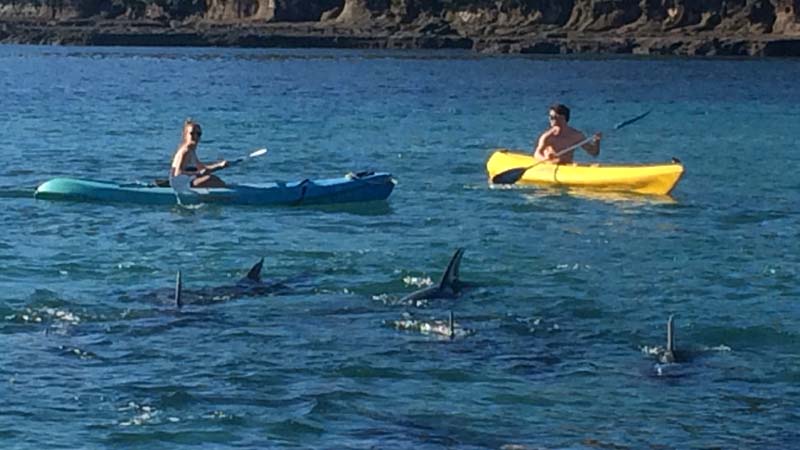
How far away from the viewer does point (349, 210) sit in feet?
84.0

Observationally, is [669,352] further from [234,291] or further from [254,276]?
[254,276]

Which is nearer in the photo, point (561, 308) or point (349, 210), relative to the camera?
point (561, 308)

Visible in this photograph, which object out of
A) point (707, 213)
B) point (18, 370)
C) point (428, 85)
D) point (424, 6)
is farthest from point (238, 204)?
point (424, 6)

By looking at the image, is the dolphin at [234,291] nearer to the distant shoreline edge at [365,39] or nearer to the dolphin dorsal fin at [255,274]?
the dolphin dorsal fin at [255,274]

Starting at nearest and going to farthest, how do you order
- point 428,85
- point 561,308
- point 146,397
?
point 146,397 < point 561,308 < point 428,85

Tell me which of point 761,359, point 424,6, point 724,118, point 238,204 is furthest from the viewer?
point 424,6

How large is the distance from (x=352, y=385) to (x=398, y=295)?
13.2ft

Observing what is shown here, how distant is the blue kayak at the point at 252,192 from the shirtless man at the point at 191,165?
132mm

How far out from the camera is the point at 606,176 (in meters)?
26.9

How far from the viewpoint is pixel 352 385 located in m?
14.6

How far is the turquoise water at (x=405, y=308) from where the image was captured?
13492 mm

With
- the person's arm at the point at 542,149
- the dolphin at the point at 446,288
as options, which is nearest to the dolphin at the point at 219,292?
the dolphin at the point at 446,288

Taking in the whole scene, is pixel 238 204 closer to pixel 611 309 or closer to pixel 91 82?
pixel 611 309

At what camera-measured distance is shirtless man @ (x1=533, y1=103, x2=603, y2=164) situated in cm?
2697
